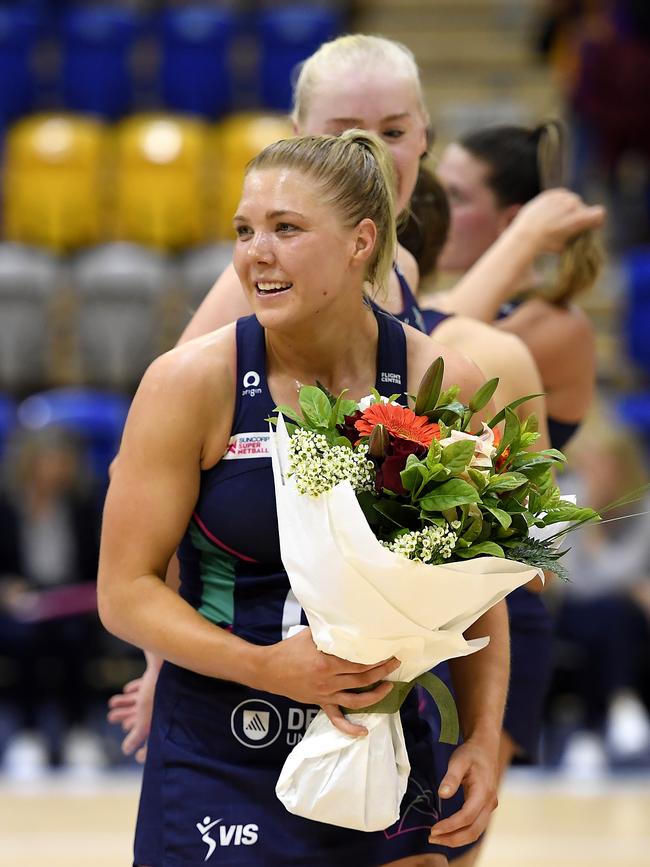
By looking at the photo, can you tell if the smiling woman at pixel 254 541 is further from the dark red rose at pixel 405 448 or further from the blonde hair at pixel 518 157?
the blonde hair at pixel 518 157

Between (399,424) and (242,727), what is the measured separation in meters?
0.51

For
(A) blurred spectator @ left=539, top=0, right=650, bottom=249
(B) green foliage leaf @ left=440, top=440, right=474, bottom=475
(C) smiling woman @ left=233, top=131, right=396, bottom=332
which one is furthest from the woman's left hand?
(A) blurred spectator @ left=539, top=0, right=650, bottom=249

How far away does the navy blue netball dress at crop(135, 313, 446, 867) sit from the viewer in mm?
2086

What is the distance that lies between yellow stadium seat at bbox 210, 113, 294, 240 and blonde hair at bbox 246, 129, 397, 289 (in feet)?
19.7

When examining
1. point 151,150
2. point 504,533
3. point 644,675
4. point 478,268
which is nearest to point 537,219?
point 478,268

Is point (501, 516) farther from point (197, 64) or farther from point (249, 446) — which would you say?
point (197, 64)

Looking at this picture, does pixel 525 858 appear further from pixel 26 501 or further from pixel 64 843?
pixel 26 501

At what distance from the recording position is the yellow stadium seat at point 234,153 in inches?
324

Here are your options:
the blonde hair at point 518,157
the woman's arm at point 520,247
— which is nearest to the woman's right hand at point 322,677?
the woman's arm at point 520,247

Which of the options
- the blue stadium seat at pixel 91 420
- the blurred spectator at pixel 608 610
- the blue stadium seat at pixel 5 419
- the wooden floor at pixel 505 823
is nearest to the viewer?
the wooden floor at pixel 505 823

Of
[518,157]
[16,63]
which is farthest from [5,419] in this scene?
[518,157]

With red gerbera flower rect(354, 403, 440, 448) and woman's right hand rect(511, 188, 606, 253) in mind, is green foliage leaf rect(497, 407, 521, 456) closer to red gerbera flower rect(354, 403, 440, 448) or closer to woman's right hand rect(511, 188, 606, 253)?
red gerbera flower rect(354, 403, 440, 448)

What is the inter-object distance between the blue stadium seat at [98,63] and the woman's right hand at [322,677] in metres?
7.43

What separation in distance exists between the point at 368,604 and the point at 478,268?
1.31 meters
